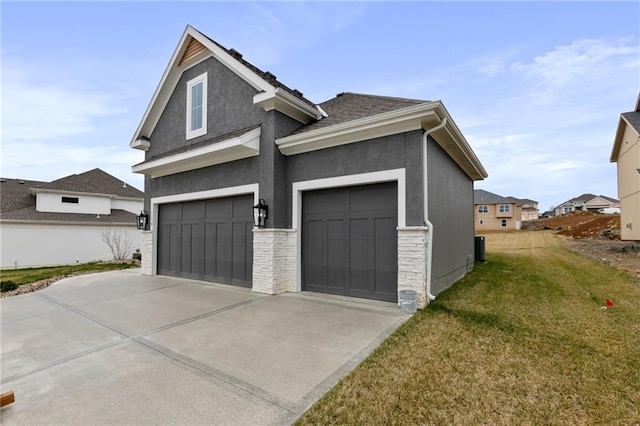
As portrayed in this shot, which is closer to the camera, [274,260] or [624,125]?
[274,260]

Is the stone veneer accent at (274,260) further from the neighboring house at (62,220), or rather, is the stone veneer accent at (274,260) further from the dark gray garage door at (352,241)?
the neighboring house at (62,220)

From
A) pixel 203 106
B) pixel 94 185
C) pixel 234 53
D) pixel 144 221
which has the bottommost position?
pixel 144 221

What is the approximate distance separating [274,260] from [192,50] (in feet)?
24.3

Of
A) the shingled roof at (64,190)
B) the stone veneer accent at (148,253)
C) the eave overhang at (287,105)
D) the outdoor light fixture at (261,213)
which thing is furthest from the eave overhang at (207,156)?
the shingled roof at (64,190)

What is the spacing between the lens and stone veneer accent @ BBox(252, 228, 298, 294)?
7352mm

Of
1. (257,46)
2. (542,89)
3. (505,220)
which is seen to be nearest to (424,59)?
(542,89)

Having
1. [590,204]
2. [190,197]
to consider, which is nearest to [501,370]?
[190,197]

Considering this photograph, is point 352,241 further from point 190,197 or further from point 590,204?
point 590,204

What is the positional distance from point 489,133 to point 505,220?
26667mm

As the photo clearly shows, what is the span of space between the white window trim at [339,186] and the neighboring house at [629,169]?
46.6 feet

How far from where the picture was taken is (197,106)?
9602mm

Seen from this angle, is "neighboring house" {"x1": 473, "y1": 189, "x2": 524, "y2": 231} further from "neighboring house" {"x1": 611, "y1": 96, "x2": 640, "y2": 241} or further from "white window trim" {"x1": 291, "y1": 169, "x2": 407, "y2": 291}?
"white window trim" {"x1": 291, "y1": 169, "x2": 407, "y2": 291}

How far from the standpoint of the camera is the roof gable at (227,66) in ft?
24.5

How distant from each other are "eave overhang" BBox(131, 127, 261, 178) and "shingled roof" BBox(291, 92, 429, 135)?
3.84 ft
